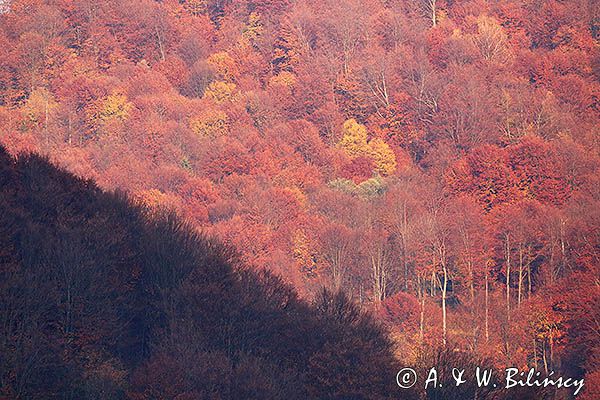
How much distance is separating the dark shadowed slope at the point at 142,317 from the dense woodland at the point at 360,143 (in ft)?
1.60

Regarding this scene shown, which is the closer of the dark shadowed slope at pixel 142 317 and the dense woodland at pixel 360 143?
the dark shadowed slope at pixel 142 317

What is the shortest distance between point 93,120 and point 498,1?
56949 millimetres

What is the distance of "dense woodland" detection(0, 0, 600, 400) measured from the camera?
5834 cm

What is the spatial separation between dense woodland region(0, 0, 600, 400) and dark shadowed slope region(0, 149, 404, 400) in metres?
0.49

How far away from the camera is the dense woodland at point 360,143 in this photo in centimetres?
5834

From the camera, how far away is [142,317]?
125ft

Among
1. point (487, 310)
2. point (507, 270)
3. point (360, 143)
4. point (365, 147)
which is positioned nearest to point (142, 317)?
point (487, 310)

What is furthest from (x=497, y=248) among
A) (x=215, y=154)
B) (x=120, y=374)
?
(x=120, y=374)

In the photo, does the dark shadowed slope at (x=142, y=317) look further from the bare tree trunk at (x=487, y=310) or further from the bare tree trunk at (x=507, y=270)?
the bare tree trunk at (x=507, y=270)

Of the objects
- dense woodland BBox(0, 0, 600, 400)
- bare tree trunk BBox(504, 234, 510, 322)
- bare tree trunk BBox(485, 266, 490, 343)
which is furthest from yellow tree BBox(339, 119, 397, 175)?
bare tree trunk BBox(485, 266, 490, 343)

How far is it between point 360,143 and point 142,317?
63.7 meters

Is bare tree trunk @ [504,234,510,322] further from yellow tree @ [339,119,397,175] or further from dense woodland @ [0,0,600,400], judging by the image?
yellow tree @ [339,119,397,175]

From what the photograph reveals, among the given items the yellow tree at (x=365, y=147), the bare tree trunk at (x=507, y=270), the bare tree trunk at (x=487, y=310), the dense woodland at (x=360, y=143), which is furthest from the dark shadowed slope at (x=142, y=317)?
the yellow tree at (x=365, y=147)

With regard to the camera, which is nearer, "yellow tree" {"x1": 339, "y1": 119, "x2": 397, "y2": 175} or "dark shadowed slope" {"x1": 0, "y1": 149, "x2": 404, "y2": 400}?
"dark shadowed slope" {"x1": 0, "y1": 149, "x2": 404, "y2": 400}
